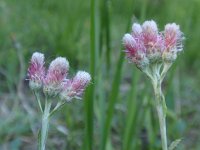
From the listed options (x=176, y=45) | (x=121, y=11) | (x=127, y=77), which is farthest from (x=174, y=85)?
(x=176, y=45)

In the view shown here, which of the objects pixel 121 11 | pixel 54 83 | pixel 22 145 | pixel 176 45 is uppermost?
pixel 121 11

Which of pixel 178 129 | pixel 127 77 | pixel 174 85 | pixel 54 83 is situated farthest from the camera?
pixel 127 77

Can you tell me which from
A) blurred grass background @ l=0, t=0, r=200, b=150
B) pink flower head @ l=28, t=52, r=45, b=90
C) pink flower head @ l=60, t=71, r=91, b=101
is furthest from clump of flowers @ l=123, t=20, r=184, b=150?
blurred grass background @ l=0, t=0, r=200, b=150

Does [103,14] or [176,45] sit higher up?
[103,14]

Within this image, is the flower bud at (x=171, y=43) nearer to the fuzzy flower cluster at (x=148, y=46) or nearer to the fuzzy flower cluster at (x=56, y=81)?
the fuzzy flower cluster at (x=148, y=46)

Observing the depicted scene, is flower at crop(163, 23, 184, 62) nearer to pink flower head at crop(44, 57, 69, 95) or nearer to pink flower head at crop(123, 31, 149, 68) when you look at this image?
pink flower head at crop(123, 31, 149, 68)

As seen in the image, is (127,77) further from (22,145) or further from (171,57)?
(171,57)

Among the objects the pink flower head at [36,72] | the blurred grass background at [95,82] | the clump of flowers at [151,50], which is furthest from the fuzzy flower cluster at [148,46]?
the blurred grass background at [95,82]
